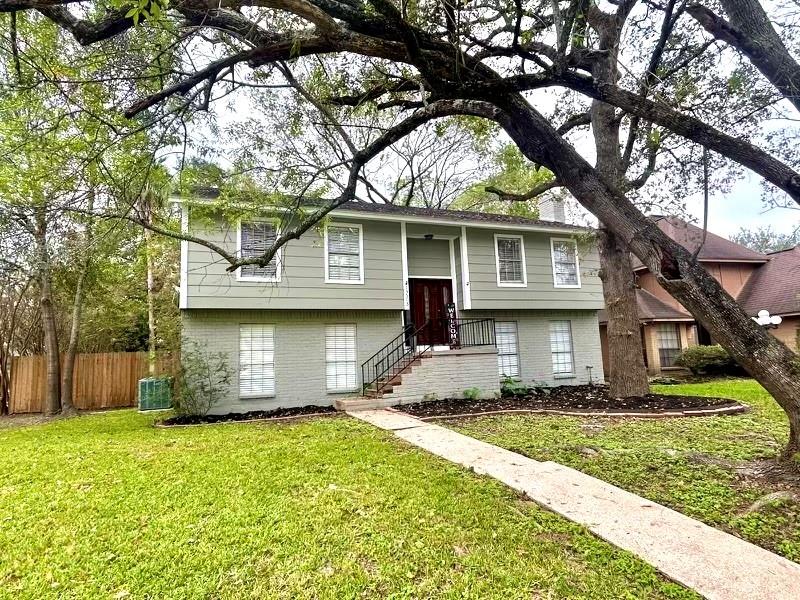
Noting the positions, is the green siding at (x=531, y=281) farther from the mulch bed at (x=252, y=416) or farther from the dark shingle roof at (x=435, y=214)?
the mulch bed at (x=252, y=416)

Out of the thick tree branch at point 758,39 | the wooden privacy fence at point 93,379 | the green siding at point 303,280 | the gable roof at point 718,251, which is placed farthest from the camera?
the gable roof at point 718,251

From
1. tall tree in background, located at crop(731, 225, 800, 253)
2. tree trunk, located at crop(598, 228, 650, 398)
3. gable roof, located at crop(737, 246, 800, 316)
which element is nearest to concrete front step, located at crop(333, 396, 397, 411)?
tree trunk, located at crop(598, 228, 650, 398)

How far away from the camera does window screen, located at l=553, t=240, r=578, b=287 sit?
43.4ft

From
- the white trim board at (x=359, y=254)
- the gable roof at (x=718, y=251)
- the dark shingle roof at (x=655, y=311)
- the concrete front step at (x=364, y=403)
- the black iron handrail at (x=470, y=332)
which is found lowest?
the concrete front step at (x=364, y=403)

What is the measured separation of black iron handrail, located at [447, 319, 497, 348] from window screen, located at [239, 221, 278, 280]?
5.07m

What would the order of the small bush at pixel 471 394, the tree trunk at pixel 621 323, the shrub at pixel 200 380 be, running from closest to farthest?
the shrub at pixel 200 380 < the tree trunk at pixel 621 323 < the small bush at pixel 471 394

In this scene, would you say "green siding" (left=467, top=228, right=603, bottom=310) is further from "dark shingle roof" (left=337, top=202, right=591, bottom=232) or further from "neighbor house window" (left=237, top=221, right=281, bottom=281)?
"neighbor house window" (left=237, top=221, right=281, bottom=281)

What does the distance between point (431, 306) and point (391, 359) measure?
2.03 metres

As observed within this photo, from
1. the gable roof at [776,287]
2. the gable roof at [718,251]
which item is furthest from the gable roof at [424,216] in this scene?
the gable roof at [776,287]

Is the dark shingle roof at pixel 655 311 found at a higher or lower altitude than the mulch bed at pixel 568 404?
higher

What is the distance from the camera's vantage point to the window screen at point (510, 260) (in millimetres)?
12547

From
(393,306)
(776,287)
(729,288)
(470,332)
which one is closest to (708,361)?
(729,288)

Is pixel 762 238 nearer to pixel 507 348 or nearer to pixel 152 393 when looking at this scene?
pixel 507 348

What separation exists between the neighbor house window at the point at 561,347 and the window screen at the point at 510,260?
2.02m
